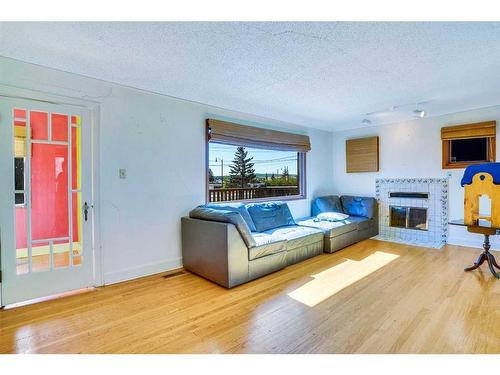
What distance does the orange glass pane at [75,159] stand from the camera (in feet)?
8.80

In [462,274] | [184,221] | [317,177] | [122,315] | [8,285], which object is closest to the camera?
[122,315]

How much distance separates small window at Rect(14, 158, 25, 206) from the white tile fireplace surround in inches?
208

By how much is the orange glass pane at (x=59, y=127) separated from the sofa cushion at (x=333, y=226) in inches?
135

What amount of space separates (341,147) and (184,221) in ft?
13.0

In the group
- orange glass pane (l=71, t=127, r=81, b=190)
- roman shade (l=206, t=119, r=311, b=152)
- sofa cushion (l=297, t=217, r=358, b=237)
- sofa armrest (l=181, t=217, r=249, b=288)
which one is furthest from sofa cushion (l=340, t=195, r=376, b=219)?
orange glass pane (l=71, t=127, r=81, b=190)

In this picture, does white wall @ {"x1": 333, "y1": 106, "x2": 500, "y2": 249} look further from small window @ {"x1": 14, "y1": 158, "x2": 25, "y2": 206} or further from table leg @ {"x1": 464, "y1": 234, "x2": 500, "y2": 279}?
small window @ {"x1": 14, "y1": 158, "x2": 25, "y2": 206}

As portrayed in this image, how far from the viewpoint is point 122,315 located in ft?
7.20

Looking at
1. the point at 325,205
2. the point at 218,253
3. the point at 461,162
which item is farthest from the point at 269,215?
the point at 461,162

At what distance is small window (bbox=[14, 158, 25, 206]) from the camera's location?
7.80ft

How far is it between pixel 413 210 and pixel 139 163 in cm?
470

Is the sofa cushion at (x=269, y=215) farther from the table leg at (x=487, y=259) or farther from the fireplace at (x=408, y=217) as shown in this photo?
the table leg at (x=487, y=259)

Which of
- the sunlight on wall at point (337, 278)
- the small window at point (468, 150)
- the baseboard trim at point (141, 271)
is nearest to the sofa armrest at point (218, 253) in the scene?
the baseboard trim at point (141, 271)

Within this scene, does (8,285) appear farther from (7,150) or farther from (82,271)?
(7,150)
